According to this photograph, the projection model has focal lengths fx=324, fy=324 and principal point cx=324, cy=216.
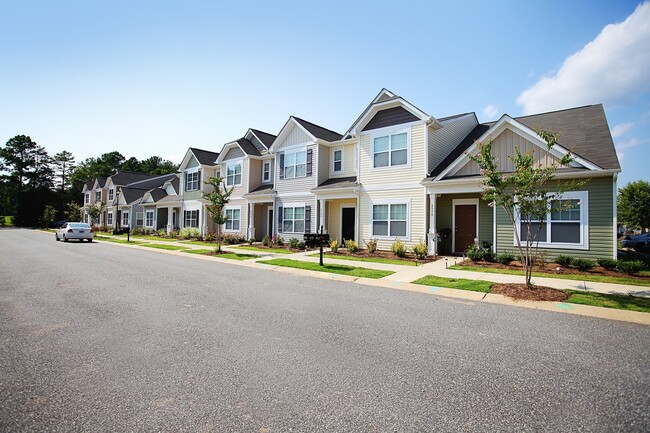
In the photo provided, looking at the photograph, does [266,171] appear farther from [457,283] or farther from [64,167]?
[64,167]

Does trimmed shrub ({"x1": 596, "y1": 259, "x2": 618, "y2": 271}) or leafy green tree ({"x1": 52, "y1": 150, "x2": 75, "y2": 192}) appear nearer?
trimmed shrub ({"x1": 596, "y1": 259, "x2": 618, "y2": 271})

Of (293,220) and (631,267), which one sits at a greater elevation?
(293,220)

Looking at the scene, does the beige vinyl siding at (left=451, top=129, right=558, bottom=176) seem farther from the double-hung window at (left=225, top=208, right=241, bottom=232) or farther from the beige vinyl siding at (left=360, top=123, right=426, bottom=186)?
the double-hung window at (left=225, top=208, right=241, bottom=232)

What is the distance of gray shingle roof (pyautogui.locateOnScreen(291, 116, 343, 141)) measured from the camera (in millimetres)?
22470

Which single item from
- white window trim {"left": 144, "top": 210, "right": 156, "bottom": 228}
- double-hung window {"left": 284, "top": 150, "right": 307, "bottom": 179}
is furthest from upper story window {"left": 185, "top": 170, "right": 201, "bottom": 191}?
double-hung window {"left": 284, "top": 150, "right": 307, "bottom": 179}

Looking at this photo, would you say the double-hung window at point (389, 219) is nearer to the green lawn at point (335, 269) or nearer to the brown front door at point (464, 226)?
the brown front door at point (464, 226)

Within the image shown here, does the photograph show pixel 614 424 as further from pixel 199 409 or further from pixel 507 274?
pixel 507 274

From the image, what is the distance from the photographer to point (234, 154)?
27.6m

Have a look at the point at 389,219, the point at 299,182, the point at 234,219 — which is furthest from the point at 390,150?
the point at 234,219

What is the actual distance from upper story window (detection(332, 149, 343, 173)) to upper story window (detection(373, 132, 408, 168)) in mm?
3781

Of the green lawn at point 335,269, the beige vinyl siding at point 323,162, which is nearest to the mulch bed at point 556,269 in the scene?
the green lawn at point 335,269

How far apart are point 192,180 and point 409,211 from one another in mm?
23072

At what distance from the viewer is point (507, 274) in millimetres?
11164

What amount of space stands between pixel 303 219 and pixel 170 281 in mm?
12779
